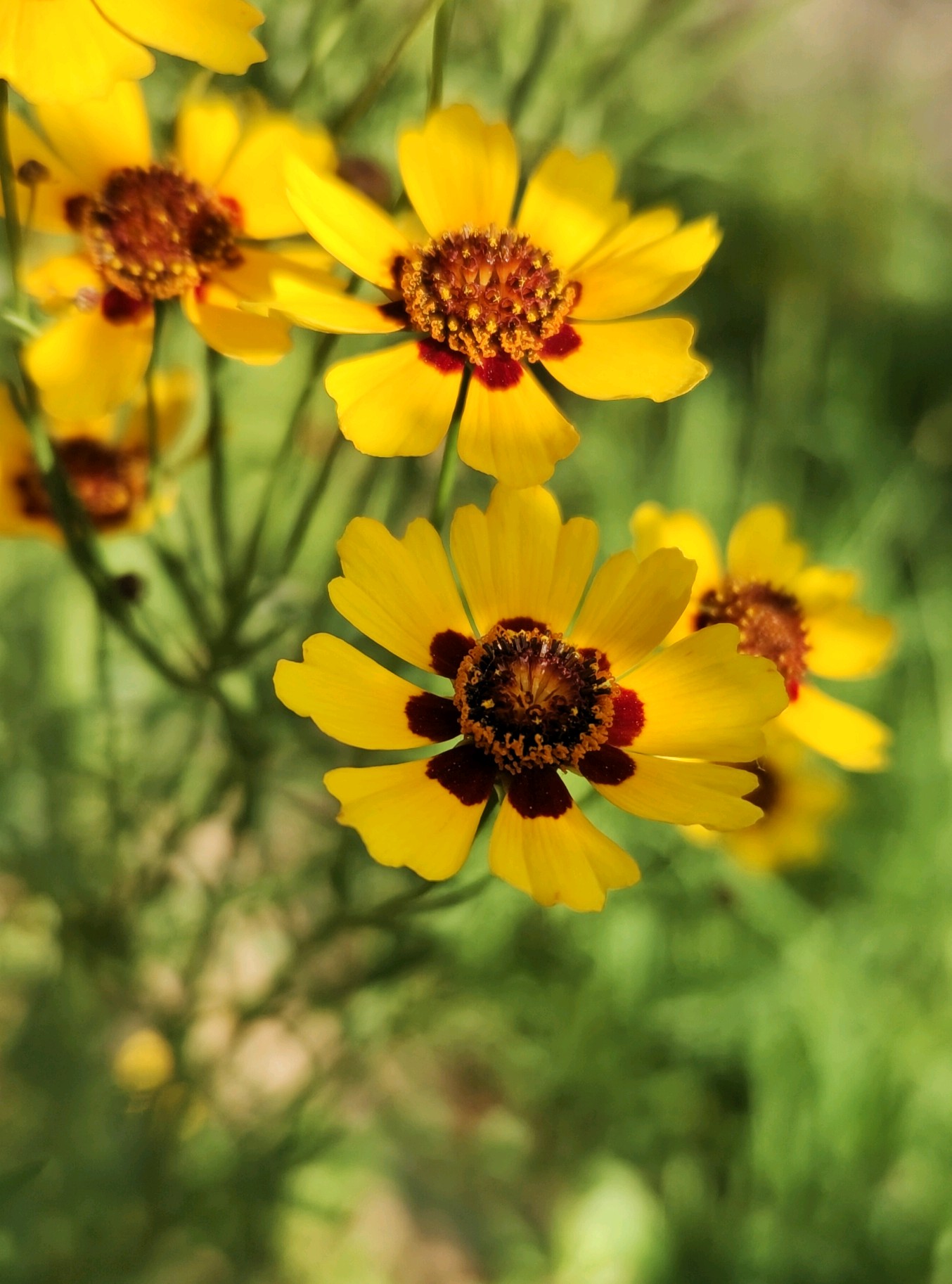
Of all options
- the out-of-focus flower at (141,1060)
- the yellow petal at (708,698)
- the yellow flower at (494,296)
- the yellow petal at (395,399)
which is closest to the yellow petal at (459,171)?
the yellow flower at (494,296)

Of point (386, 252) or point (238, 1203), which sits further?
point (238, 1203)

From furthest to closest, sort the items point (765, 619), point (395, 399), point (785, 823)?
point (785, 823) → point (765, 619) → point (395, 399)

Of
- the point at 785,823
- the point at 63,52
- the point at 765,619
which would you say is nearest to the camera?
the point at 63,52

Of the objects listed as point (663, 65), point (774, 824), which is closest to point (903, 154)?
point (663, 65)

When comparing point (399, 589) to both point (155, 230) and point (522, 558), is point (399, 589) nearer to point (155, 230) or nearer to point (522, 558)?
point (522, 558)

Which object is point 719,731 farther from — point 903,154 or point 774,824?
point 903,154

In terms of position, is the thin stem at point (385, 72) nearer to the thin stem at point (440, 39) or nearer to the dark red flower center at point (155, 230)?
the thin stem at point (440, 39)

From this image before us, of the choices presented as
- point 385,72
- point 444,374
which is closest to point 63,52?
point 385,72

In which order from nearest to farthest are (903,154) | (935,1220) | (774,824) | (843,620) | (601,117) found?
(843,620), (601,117), (774,824), (935,1220), (903,154)
